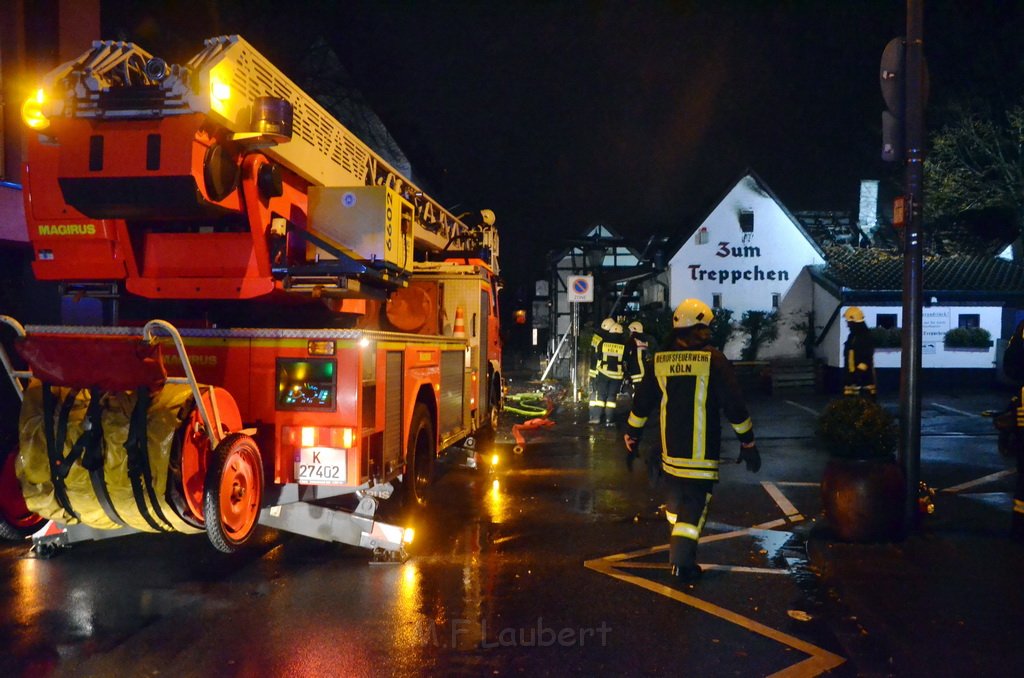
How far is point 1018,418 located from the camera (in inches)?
258

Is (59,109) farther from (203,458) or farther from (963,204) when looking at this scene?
(963,204)

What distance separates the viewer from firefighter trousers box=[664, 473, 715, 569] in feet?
18.3

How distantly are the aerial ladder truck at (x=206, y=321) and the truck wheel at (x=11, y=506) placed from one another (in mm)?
12

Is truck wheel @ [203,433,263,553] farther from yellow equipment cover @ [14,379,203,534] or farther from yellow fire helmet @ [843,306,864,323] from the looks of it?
yellow fire helmet @ [843,306,864,323]

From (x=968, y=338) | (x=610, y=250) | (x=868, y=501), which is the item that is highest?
(x=610, y=250)

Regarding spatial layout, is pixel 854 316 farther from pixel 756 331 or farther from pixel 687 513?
pixel 756 331

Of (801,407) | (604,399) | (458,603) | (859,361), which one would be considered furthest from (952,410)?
(458,603)

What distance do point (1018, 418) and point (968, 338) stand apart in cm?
2055

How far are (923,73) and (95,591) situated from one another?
7018 millimetres

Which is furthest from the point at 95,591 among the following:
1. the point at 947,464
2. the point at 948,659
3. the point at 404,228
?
the point at 947,464

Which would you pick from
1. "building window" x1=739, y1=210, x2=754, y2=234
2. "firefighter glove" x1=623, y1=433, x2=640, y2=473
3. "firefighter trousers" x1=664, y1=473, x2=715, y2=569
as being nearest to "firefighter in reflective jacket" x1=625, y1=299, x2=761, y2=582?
"firefighter trousers" x1=664, y1=473, x2=715, y2=569

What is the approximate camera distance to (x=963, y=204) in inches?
926

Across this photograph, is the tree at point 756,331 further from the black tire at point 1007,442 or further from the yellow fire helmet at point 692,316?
the yellow fire helmet at point 692,316

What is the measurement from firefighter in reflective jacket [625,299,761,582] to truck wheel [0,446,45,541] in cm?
404
